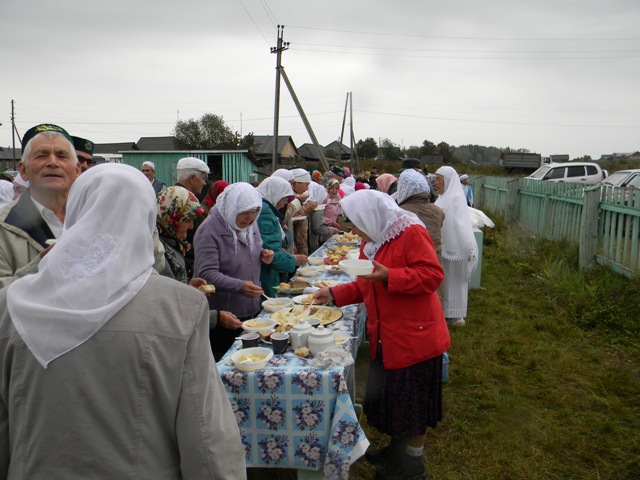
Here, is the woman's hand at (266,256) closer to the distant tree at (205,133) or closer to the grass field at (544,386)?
the grass field at (544,386)

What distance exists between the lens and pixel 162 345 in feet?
3.66

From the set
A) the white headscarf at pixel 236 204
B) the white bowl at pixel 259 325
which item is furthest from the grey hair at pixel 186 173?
the white bowl at pixel 259 325

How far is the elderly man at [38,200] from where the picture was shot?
193 cm

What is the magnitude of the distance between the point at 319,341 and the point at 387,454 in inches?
43.4

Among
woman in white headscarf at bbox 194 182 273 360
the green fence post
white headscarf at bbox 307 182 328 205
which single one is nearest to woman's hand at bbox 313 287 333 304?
woman in white headscarf at bbox 194 182 273 360

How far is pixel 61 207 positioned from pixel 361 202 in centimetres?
168

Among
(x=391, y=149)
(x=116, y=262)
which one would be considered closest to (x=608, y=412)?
(x=116, y=262)

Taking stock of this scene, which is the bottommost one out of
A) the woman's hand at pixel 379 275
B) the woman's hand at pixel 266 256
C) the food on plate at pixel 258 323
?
the food on plate at pixel 258 323

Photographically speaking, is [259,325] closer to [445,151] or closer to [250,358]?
[250,358]

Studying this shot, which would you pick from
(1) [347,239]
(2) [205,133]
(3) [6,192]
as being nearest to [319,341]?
(3) [6,192]

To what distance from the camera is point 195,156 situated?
20156mm

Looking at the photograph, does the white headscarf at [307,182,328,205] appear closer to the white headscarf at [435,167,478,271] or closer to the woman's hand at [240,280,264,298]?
the white headscarf at [435,167,478,271]

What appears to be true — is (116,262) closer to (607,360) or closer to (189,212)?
(189,212)

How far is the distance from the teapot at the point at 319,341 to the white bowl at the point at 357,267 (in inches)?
15.3
